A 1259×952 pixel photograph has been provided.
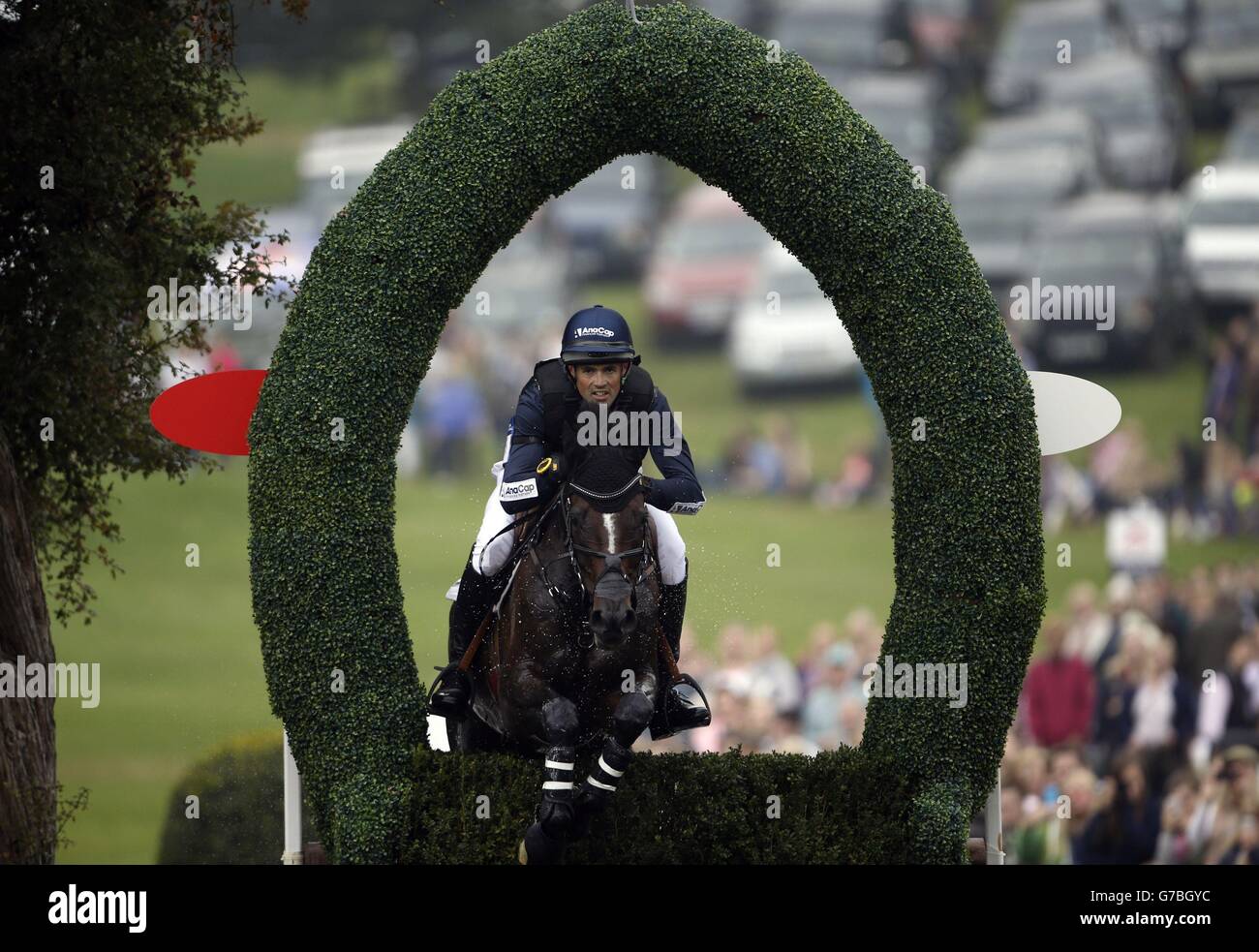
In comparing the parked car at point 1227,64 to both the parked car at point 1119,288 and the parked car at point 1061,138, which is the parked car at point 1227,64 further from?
the parked car at point 1119,288

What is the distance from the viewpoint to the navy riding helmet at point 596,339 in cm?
876

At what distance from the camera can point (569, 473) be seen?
8.82 metres

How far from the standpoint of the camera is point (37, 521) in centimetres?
1210

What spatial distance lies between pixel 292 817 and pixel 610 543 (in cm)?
310

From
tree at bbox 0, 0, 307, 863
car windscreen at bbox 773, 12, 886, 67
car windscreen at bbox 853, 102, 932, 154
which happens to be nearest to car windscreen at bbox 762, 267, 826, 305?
car windscreen at bbox 853, 102, 932, 154

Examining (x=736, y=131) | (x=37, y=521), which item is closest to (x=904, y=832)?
(x=736, y=131)

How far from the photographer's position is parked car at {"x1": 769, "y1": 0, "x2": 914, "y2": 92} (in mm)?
25781

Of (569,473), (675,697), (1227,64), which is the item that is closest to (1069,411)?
(675,697)

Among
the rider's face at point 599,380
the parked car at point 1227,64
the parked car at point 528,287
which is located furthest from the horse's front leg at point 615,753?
the parked car at point 1227,64

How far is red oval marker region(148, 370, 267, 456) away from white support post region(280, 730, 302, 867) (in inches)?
75.1

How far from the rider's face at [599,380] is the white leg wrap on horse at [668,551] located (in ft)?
2.45

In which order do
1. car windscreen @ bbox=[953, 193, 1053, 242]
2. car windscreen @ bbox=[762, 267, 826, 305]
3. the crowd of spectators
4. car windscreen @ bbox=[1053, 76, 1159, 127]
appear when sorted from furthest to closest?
1. car windscreen @ bbox=[1053, 76, 1159, 127]
2. car windscreen @ bbox=[953, 193, 1053, 242]
3. car windscreen @ bbox=[762, 267, 826, 305]
4. the crowd of spectators

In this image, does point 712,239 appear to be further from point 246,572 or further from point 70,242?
point 70,242

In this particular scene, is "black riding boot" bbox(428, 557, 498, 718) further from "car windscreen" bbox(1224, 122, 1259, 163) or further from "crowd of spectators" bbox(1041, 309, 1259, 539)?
"car windscreen" bbox(1224, 122, 1259, 163)
